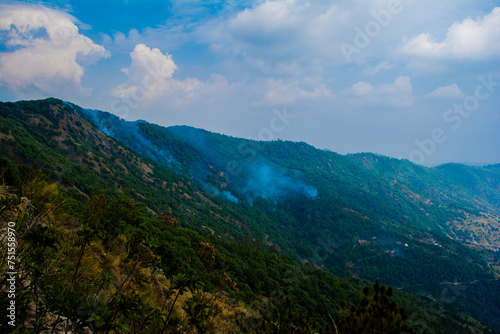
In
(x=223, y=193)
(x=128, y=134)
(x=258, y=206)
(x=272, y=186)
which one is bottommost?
(x=258, y=206)

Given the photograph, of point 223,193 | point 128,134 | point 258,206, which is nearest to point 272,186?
point 258,206

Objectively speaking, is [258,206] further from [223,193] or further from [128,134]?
[128,134]

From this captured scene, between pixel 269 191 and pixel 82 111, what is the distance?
109985 mm

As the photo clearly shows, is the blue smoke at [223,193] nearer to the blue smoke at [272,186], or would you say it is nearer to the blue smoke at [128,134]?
the blue smoke at [272,186]

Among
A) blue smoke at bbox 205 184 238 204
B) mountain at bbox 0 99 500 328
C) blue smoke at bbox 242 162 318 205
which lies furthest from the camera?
blue smoke at bbox 242 162 318 205

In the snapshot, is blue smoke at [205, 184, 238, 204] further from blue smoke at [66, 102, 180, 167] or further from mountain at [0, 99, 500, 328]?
blue smoke at [66, 102, 180, 167]

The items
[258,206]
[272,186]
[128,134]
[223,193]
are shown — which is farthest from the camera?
[272,186]

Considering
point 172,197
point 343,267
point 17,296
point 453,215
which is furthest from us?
point 453,215

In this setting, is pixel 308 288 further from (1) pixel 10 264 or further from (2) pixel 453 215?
(2) pixel 453 215

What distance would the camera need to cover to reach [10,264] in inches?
148

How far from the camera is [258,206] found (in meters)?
142

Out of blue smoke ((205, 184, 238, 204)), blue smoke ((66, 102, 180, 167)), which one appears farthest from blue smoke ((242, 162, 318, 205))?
blue smoke ((66, 102, 180, 167))

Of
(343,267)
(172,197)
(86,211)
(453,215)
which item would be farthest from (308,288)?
(453,215)

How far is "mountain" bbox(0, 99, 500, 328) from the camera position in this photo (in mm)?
67625
